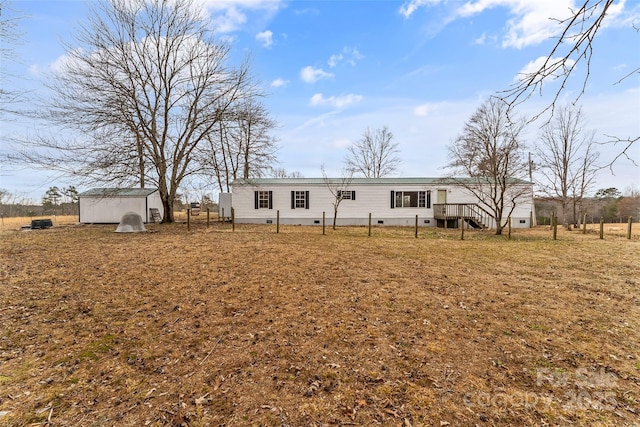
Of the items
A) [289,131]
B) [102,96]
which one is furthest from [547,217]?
[102,96]

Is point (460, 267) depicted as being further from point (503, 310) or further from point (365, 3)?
point (365, 3)

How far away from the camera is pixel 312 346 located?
3.27 metres

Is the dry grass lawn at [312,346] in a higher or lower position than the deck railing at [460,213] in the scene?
lower

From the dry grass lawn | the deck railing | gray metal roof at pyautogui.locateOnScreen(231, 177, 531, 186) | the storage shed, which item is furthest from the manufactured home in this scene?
the dry grass lawn

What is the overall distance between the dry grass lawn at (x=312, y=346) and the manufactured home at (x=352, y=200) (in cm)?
1236

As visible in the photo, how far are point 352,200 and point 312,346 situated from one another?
15.9 meters

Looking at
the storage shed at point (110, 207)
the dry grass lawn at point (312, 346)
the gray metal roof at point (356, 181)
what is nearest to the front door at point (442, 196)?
the gray metal roof at point (356, 181)

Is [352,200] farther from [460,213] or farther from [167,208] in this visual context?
[167,208]

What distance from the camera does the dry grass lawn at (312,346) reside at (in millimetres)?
2295

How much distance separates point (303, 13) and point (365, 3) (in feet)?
7.35

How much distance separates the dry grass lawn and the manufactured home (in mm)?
12361

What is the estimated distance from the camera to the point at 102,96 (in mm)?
13781

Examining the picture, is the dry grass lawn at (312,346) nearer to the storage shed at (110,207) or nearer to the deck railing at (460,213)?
the deck railing at (460,213)

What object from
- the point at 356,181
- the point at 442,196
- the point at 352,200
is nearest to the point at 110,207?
the point at 352,200
